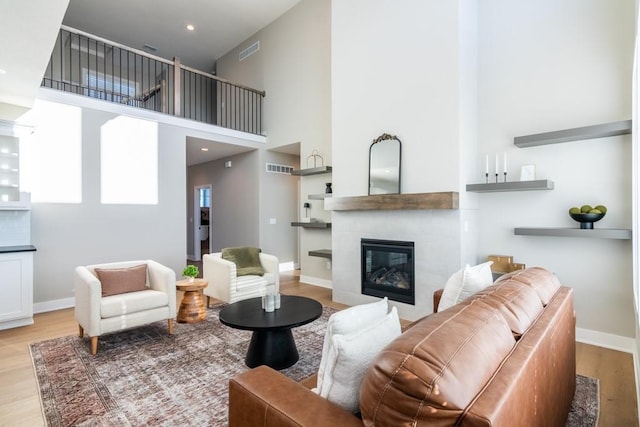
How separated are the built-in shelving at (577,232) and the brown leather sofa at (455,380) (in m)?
1.96

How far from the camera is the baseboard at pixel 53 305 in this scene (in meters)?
4.36

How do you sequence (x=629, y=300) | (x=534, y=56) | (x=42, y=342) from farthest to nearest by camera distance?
(x=534, y=56) < (x=42, y=342) < (x=629, y=300)

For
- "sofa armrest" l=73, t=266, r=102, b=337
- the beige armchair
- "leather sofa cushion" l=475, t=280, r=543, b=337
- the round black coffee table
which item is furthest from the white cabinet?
"leather sofa cushion" l=475, t=280, r=543, b=337

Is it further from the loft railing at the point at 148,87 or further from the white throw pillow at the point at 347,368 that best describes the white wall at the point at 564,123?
the loft railing at the point at 148,87

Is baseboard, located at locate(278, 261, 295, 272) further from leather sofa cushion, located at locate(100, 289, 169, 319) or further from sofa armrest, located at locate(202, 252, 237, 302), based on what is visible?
leather sofa cushion, located at locate(100, 289, 169, 319)

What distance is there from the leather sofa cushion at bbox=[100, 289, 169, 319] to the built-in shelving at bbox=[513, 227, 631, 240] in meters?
3.76

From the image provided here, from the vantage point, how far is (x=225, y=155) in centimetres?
755

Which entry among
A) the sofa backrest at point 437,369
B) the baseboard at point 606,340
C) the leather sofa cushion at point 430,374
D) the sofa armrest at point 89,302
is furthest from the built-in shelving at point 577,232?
the sofa armrest at point 89,302

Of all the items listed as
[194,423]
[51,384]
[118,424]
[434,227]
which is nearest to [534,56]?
[434,227]

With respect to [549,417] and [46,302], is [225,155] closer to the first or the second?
[46,302]

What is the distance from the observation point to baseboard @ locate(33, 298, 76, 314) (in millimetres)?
4359

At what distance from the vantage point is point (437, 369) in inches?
33.2

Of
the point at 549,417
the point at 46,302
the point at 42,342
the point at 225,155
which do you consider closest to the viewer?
the point at 549,417

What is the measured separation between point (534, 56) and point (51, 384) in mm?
5298
